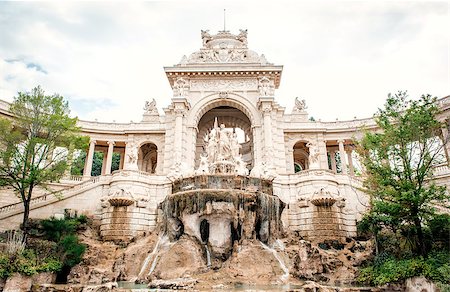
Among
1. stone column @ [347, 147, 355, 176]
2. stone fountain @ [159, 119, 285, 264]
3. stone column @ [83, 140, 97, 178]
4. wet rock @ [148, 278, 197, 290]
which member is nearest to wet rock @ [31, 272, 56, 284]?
stone fountain @ [159, 119, 285, 264]

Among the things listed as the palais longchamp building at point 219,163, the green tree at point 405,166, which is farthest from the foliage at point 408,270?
the palais longchamp building at point 219,163

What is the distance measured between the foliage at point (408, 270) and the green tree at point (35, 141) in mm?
17276

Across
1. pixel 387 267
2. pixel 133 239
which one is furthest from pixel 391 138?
pixel 133 239

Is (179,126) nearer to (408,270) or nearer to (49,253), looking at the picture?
(49,253)

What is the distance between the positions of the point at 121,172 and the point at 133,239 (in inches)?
216

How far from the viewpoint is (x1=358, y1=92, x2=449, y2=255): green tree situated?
13727mm

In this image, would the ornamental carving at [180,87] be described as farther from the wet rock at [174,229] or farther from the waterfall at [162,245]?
the waterfall at [162,245]

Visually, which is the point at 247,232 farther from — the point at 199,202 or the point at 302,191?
the point at 302,191

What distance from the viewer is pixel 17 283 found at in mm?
12953

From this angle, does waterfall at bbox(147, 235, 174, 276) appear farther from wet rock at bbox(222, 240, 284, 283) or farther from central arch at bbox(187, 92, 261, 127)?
central arch at bbox(187, 92, 261, 127)

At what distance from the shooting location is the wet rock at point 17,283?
12.7 metres

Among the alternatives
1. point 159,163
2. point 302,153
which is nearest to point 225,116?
point 159,163

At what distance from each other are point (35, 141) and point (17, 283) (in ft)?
26.8

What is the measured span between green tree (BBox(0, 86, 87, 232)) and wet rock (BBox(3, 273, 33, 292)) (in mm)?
5414
